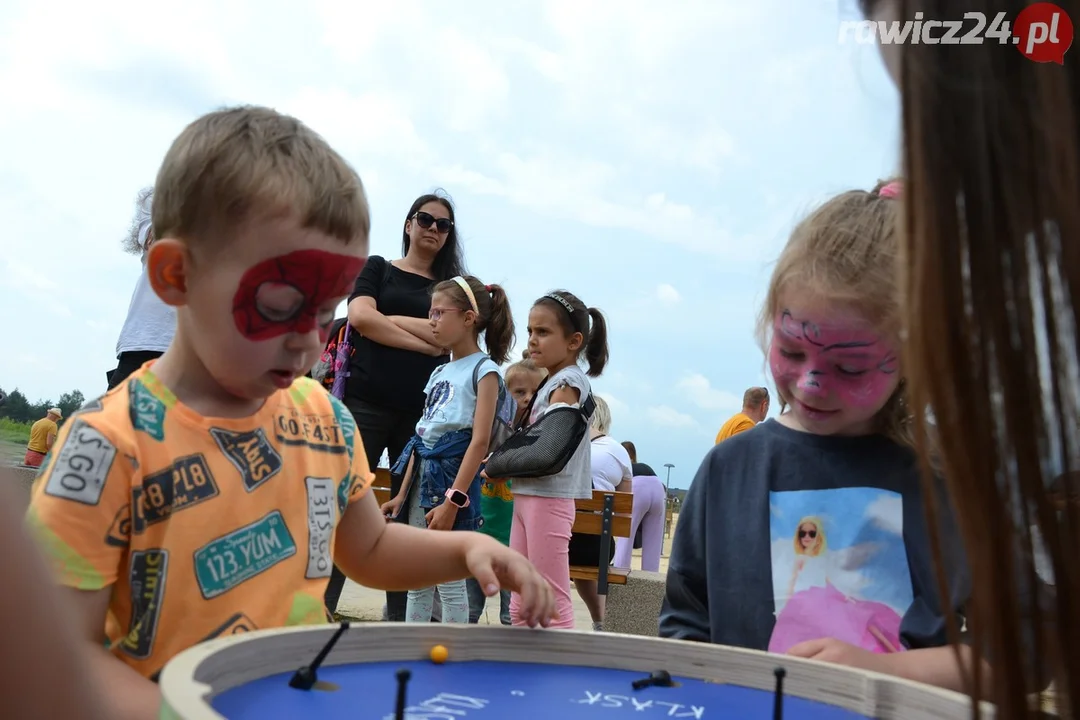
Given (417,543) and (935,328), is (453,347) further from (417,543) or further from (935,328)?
(935,328)

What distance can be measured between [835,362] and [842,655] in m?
0.60

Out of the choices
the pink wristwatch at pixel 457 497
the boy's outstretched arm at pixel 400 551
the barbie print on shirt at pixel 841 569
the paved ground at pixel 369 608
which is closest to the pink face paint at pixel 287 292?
the boy's outstretched arm at pixel 400 551

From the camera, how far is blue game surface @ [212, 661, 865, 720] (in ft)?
3.43

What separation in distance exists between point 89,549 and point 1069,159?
1243 millimetres

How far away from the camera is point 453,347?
454 cm

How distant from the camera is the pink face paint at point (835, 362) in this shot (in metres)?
1.78

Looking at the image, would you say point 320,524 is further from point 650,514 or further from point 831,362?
point 650,514

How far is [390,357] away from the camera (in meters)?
4.49

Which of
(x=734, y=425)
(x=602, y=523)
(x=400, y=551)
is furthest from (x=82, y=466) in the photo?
(x=734, y=425)

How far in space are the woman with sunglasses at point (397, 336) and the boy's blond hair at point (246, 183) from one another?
9.19 feet

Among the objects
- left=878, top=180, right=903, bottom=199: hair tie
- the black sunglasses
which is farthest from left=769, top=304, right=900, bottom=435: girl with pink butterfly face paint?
the black sunglasses

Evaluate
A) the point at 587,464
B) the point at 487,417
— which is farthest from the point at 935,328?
the point at 587,464

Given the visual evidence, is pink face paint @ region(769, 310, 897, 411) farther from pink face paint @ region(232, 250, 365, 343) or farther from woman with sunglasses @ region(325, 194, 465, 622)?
woman with sunglasses @ region(325, 194, 465, 622)

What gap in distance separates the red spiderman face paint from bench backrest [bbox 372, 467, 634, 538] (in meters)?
3.30
